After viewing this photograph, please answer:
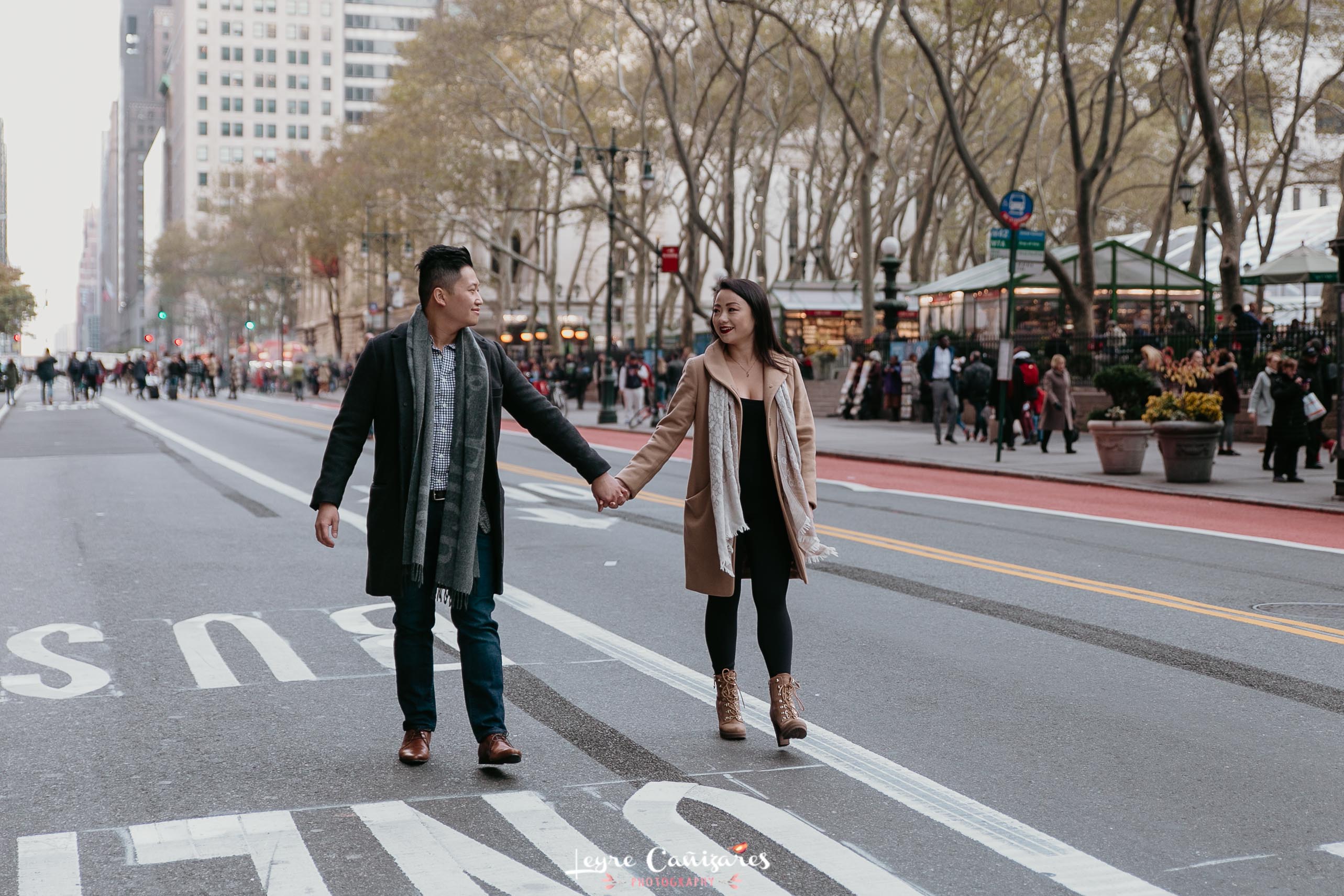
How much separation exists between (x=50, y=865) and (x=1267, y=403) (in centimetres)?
1905

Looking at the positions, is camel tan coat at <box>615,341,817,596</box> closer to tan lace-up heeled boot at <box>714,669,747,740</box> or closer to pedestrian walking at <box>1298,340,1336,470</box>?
tan lace-up heeled boot at <box>714,669,747,740</box>

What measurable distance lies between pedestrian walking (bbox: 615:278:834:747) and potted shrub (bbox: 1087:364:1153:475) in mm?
14521

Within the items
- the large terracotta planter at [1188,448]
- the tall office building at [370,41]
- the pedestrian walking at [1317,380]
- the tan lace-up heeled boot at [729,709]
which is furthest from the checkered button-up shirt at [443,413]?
the tall office building at [370,41]

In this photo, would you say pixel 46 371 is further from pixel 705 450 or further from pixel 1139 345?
pixel 705 450

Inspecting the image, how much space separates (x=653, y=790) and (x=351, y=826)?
98 centimetres

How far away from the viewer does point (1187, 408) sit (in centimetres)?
1836

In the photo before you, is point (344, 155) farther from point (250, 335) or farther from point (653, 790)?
point (653, 790)

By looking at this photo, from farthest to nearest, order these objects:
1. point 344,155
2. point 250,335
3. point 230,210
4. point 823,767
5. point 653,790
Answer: point 250,335
point 230,210
point 344,155
point 823,767
point 653,790

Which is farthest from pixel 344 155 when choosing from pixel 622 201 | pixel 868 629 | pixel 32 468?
pixel 868 629

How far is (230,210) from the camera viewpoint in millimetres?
96312

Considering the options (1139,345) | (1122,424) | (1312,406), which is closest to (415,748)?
(1122,424)

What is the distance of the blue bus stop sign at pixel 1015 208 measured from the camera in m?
21.7

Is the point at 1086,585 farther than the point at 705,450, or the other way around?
the point at 1086,585

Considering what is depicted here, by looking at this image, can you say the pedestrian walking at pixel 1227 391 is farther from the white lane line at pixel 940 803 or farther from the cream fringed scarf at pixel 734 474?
the cream fringed scarf at pixel 734 474
